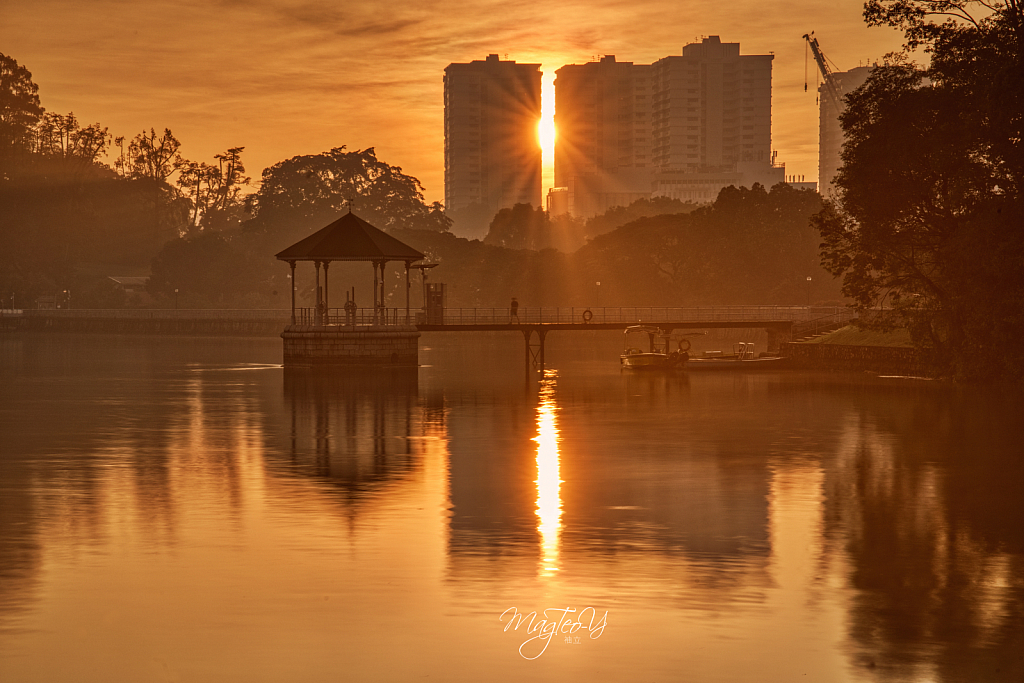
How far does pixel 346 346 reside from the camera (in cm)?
7181

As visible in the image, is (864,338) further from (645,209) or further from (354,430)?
(645,209)

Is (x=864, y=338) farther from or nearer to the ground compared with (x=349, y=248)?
nearer to the ground

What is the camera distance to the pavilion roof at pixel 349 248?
72.0 m

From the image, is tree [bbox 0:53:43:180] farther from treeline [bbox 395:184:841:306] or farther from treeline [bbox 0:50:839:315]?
treeline [bbox 395:184:841:306]

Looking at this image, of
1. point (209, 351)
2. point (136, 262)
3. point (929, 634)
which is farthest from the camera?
point (136, 262)

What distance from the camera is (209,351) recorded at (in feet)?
362

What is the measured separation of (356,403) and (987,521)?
105ft

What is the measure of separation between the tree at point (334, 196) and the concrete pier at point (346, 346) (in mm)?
101400

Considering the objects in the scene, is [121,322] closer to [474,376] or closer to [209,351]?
[209,351]

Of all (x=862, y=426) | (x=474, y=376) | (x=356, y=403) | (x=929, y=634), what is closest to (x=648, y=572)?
(x=929, y=634)

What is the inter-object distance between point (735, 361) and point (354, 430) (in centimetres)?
4835

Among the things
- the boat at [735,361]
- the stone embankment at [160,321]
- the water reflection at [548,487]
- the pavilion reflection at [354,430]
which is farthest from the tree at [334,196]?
the water reflection at [548,487]

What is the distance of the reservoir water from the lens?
13195mm

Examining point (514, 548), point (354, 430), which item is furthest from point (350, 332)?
point (514, 548)
